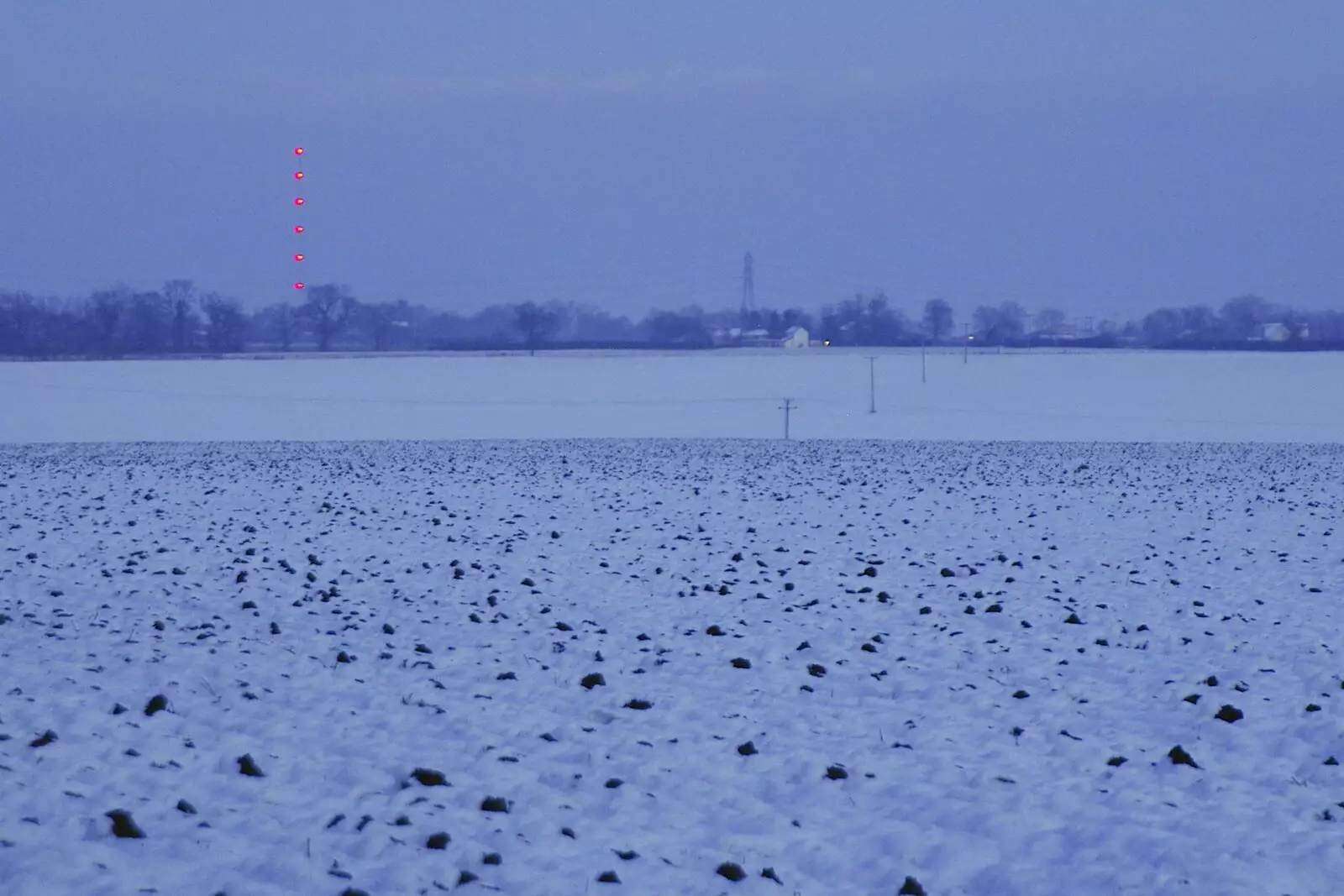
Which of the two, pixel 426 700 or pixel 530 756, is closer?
pixel 530 756

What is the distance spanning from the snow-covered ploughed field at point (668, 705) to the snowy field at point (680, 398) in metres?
27.8

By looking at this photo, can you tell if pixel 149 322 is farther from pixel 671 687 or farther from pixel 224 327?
pixel 671 687

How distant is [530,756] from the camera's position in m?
6.72

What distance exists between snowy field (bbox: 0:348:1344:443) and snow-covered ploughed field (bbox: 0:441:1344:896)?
27.8 m

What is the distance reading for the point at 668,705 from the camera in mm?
7703

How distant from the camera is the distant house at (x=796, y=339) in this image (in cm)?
11203

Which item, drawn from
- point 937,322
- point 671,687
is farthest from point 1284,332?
point 671,687

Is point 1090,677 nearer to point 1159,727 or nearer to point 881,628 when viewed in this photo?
point 1159,727

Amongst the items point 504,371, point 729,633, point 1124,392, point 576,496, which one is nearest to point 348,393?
point 504,371

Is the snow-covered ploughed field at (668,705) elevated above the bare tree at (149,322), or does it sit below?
below

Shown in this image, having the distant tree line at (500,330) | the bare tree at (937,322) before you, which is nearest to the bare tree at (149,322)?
the distant tree line at (500,330)

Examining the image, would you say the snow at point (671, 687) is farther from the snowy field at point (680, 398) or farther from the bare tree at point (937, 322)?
the bare tree at point (937, 322)

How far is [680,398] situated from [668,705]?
5466cm

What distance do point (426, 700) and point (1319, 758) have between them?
5.05 metres
